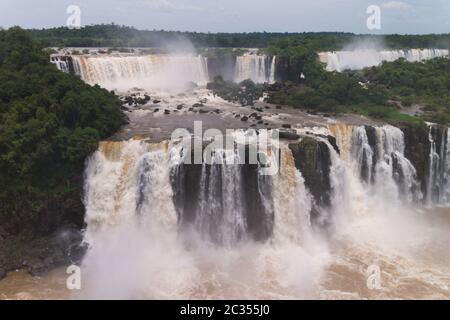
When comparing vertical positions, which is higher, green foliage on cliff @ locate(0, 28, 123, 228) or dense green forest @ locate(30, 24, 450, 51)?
dense green forest @ locate(30, 24, 450, 51)

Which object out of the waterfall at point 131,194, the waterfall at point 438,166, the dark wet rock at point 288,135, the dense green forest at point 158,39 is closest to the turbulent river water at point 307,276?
the waterfall at point 131,194

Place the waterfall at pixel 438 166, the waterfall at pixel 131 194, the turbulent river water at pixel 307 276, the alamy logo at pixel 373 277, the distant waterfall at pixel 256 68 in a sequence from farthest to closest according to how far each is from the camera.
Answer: the distant waterfall at pixel 256 68 < the waterfall at pixel 438 166 < the waterfall at pixel 131 194 < the alamy logo at pixel 373 277 < the turbulent river water at pixel 307 276

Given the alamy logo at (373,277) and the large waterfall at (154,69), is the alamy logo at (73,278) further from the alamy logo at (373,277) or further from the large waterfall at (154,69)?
the large waterfall at (154,69)

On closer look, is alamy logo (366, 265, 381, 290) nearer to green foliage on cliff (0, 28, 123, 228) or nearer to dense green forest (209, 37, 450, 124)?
dense green forest (209, 37, 450, 124)

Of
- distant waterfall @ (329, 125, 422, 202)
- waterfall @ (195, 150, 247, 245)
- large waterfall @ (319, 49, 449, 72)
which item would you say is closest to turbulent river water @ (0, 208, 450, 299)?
waterfall @ (195, 150, 247, 245)

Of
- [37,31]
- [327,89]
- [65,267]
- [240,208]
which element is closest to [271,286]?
[240,208]

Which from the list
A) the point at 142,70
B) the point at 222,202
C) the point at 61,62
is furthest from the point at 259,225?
the point at 142,70

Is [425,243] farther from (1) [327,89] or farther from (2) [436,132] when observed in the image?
(1) [327,89]

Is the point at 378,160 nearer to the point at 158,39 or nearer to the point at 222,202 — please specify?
the point at 222,202
